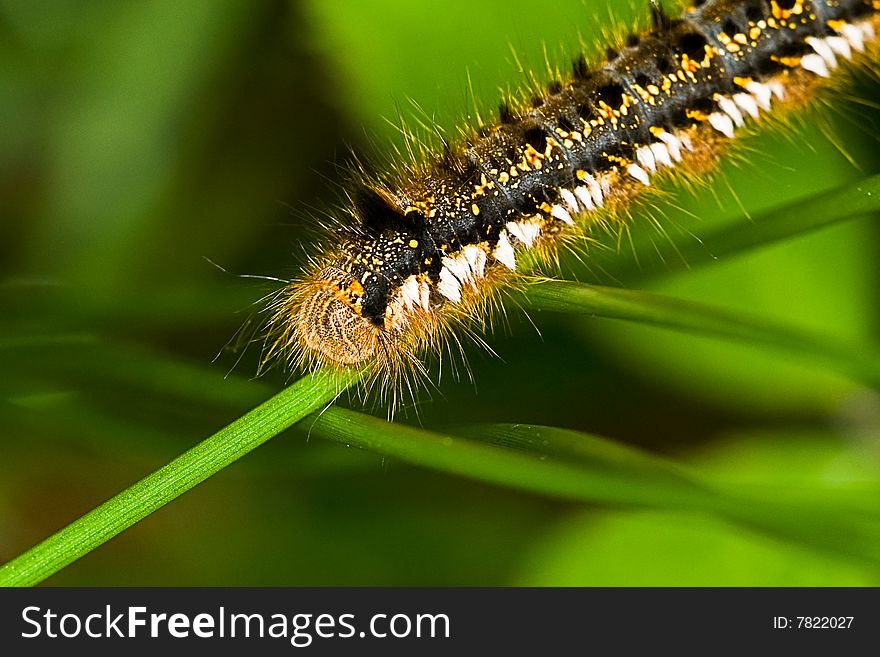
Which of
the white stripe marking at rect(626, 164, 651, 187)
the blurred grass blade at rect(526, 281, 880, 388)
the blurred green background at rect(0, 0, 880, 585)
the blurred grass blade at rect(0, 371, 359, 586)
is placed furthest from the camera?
A: the blurred green background at rect(0, 0, 880, 585)

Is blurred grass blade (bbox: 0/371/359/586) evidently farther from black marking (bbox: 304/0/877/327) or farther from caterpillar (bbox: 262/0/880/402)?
black marking (bbox: 304/0/877/327)

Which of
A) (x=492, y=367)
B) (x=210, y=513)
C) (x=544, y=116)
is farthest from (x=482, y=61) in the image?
(x=210, y=513)

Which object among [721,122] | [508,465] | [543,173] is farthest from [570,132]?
[508,465]

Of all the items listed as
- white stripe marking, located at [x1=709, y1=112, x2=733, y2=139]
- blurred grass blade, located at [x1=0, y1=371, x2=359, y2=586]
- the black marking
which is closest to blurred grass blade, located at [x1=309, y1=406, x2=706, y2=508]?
blurred grass blade, located at [x1=0, y1=371, x2=359, y2=586]

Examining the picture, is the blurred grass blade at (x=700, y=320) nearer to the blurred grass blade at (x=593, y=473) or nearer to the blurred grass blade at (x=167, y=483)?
the blurred grass blade at (x=593, y=473)

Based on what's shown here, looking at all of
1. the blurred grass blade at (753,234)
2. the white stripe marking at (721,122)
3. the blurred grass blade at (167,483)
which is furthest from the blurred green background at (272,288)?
the blurred grass blade at (167,483)

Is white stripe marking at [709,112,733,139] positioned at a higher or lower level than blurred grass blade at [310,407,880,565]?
higher

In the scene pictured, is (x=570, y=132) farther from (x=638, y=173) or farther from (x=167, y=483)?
(x=167, y=483)
